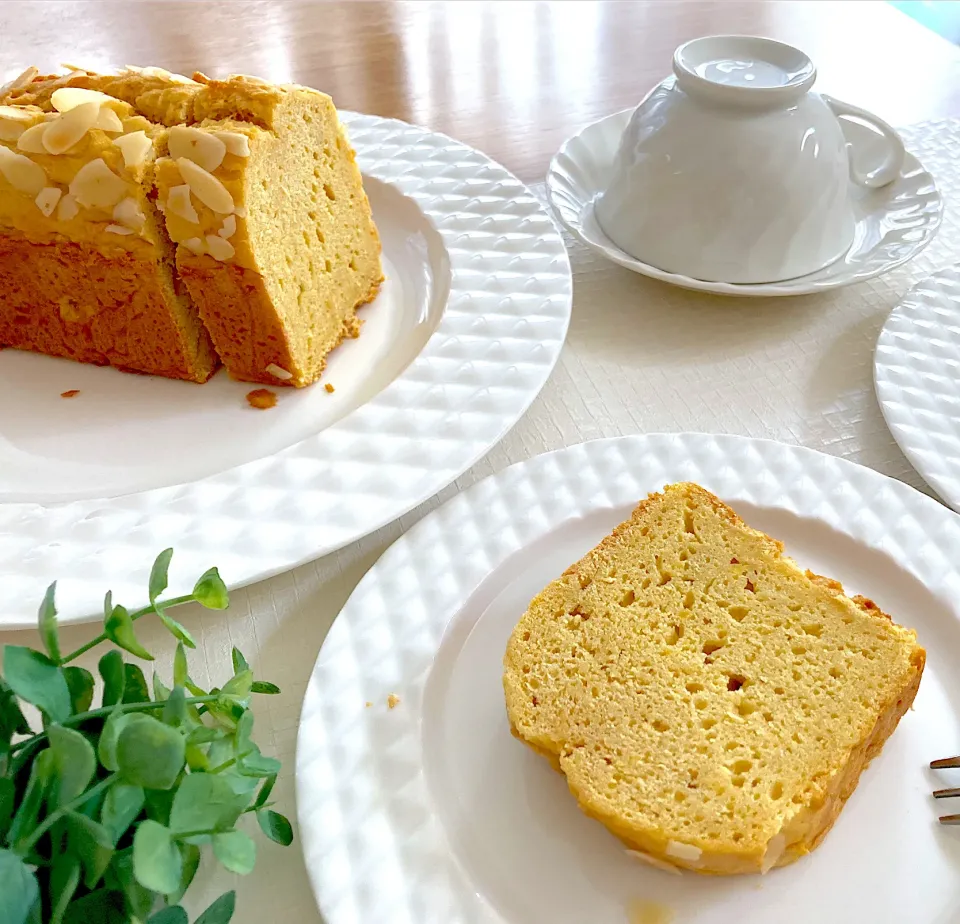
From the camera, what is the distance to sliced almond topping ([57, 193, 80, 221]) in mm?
1163

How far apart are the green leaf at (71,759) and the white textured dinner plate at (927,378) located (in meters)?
0.86

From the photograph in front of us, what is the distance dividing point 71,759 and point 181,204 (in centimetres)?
82

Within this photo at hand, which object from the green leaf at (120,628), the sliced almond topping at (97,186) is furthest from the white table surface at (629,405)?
the sliced almond topping at (97,186)

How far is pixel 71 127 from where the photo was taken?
111cm

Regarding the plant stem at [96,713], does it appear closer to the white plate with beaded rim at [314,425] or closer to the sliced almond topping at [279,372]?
the white plate with beaded rim at [314,425]

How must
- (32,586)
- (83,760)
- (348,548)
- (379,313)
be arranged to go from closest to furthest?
(83,760), (32,586), (348,548), (379,313)

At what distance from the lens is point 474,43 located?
2.17 m

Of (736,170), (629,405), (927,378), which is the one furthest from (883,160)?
(629,405)

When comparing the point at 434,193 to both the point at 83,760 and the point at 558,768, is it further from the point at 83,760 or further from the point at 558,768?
the point at 83,760

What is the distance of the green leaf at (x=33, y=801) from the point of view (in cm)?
47

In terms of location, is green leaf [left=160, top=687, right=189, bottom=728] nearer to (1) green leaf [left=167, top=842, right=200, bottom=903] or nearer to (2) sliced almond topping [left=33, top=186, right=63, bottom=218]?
(1) green leaf [left=167, top=842, right=200, bottom=903]

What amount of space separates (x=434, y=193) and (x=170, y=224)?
504 millimetres

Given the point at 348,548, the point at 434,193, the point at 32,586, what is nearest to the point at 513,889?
the point at 348,548

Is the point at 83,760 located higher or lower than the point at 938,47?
higher
